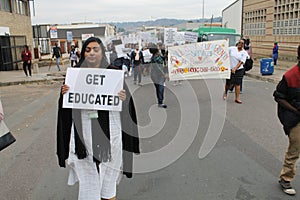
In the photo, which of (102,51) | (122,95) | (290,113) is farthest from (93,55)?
(290,113)

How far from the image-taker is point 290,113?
11.3 ft

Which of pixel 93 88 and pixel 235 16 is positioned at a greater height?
pixel 235 16

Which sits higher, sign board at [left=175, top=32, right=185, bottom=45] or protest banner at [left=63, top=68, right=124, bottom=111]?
sign board at [left=175, top=32, right=185, bottom=45]

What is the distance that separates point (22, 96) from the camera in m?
11.4

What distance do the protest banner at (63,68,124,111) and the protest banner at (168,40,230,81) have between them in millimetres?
7718

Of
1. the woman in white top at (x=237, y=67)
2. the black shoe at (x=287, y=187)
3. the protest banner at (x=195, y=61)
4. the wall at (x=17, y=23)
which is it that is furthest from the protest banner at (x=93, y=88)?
the wall at (x=17, y=23)

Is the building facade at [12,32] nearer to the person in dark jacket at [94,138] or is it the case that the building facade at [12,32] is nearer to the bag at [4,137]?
the bag at [4,137]

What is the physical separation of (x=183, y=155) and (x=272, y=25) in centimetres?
2103

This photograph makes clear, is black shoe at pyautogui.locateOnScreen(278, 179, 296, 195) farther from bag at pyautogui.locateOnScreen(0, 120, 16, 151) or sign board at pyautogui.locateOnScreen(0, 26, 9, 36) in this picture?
sign board at pyautogui.locateOnScreen(0, 26, 9, 36)

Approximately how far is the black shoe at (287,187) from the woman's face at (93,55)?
259 centimetres

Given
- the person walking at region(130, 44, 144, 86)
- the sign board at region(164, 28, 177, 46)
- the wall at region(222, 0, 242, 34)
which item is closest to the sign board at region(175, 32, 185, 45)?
the sign board at region(164, 28, 177, 46)

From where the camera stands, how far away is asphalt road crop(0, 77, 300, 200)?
364 cm

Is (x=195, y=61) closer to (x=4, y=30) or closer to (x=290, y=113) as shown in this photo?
(x=290, y=113)

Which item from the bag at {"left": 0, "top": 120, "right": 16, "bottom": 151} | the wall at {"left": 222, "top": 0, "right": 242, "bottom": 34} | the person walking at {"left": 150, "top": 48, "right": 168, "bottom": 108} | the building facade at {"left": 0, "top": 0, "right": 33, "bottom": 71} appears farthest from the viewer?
the wall at {"left": 222, "top": 0, "right": 242, "bottom": 34}
